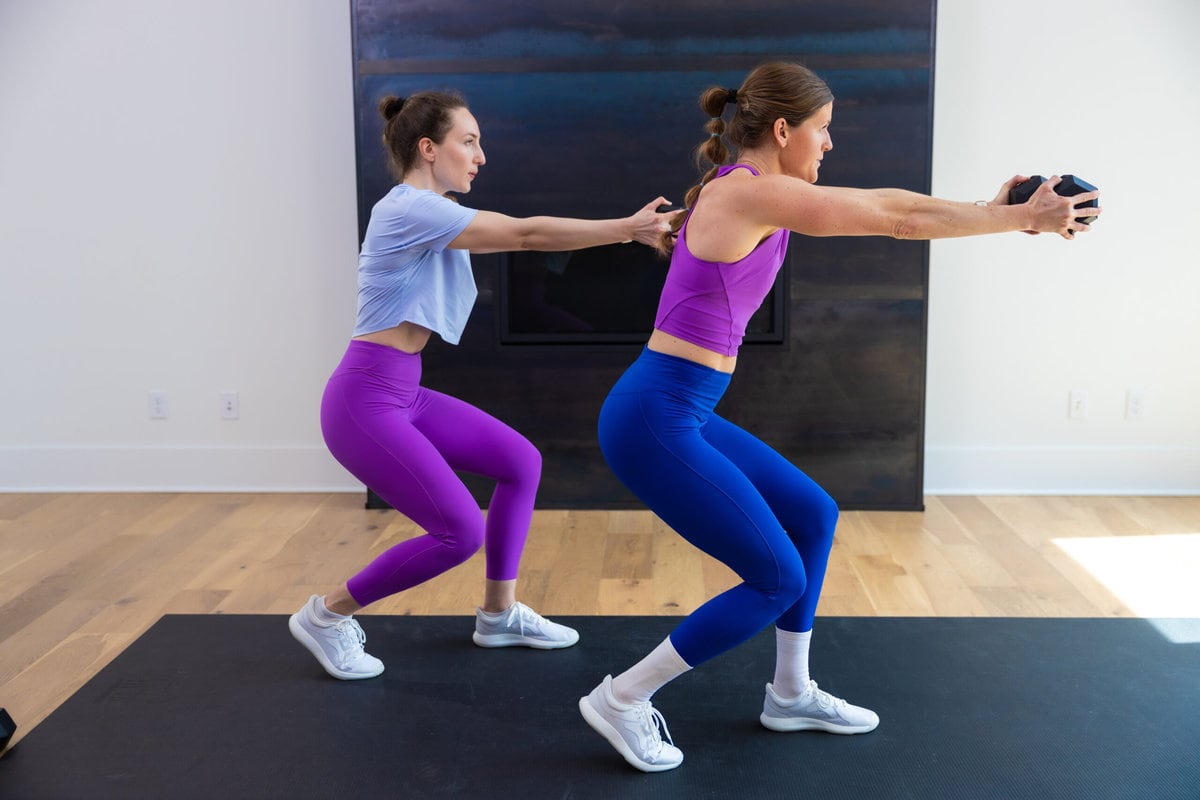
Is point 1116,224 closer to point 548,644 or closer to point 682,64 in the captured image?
point 682,64

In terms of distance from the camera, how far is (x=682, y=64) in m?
3.90

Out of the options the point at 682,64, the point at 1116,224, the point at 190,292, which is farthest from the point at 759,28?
the point at 190,292

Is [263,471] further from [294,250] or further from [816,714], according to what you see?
[816,714]

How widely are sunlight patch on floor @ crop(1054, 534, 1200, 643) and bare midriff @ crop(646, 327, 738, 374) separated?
5.02ft

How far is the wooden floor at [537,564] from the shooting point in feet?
9.89

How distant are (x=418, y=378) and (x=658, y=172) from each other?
1.78 meters

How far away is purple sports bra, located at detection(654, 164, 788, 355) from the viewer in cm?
201

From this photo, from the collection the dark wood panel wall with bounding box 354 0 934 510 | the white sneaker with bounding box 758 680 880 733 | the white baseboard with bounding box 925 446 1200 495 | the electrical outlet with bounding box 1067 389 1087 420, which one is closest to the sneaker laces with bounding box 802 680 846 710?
the white sneaker with bounding box 758 680 880 733

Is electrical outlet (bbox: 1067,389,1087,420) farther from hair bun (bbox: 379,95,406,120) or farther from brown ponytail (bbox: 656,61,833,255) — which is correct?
hair bun (bbox: 379,95,406,120)

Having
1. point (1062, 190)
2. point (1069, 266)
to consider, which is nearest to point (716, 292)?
point (1062, 190)

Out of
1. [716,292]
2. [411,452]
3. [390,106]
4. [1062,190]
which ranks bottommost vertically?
[411,452]

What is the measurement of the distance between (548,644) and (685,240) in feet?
3.85

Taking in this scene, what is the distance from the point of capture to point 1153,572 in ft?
10.9

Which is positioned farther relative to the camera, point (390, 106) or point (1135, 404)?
point (1135, 404)
